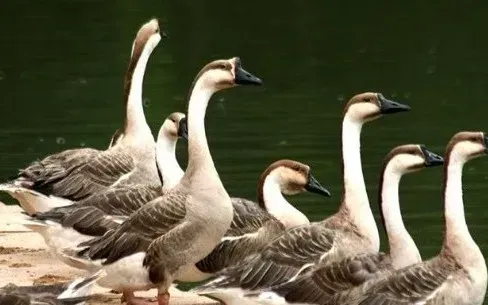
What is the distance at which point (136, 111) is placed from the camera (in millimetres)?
17344

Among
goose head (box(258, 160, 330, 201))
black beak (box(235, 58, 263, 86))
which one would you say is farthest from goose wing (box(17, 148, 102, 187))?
black beak (box(235, 58, 263, 86))

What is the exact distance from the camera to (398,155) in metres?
13.5

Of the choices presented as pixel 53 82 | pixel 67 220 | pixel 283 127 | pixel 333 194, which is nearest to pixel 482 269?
pixel 67 220

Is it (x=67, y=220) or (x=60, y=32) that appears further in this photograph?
(x=60, y=32)

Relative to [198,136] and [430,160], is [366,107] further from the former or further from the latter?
[198,136]

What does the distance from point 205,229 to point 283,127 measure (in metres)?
12.1

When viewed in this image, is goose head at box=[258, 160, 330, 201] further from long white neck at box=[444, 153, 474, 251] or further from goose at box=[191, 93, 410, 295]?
long white neck at box=[444, 153, 474, 251]

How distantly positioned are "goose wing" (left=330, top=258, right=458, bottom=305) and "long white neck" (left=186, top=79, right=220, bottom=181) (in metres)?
2.03

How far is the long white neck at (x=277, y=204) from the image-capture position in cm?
1494

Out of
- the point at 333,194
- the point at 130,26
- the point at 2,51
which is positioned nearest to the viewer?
the point at 333,194

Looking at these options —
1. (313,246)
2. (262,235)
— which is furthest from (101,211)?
(313,246)

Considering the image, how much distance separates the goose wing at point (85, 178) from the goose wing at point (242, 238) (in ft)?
7.67

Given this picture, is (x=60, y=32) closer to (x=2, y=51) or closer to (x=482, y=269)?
(x=2, y=51)

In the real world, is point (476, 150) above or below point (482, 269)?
above
